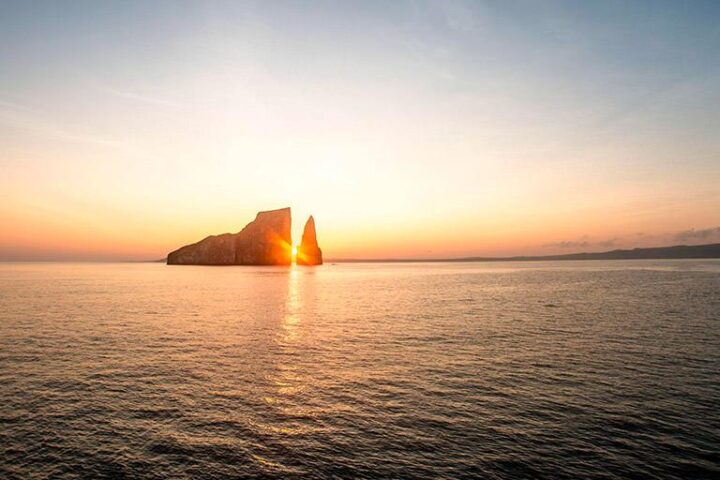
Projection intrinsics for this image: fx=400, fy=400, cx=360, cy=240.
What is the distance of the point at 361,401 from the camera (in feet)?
67.8

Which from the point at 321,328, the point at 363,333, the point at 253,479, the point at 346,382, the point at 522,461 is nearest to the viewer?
the point at 253,479

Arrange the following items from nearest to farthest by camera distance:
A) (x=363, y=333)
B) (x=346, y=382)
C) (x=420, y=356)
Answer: (x=346, y=382) → (x=420, y=356) → (x=363, y=333)

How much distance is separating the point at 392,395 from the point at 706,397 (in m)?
16.3

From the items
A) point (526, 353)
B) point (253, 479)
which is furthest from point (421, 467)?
point (526, 353)

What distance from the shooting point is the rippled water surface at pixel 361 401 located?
1459cm

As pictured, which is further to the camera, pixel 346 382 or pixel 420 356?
pixel 420 356

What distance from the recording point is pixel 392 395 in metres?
21.5

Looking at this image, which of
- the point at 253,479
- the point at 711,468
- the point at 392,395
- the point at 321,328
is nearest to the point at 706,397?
the point at 711,468

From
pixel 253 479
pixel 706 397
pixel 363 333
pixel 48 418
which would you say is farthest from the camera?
pixel 363 333

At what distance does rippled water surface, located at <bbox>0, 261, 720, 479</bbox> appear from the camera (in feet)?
47.9

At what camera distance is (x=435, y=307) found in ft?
195

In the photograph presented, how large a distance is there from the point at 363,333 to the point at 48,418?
26.0 metres

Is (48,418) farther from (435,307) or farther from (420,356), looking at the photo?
(435,307)

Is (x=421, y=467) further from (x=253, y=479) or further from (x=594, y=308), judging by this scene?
(x=594, y=308)
